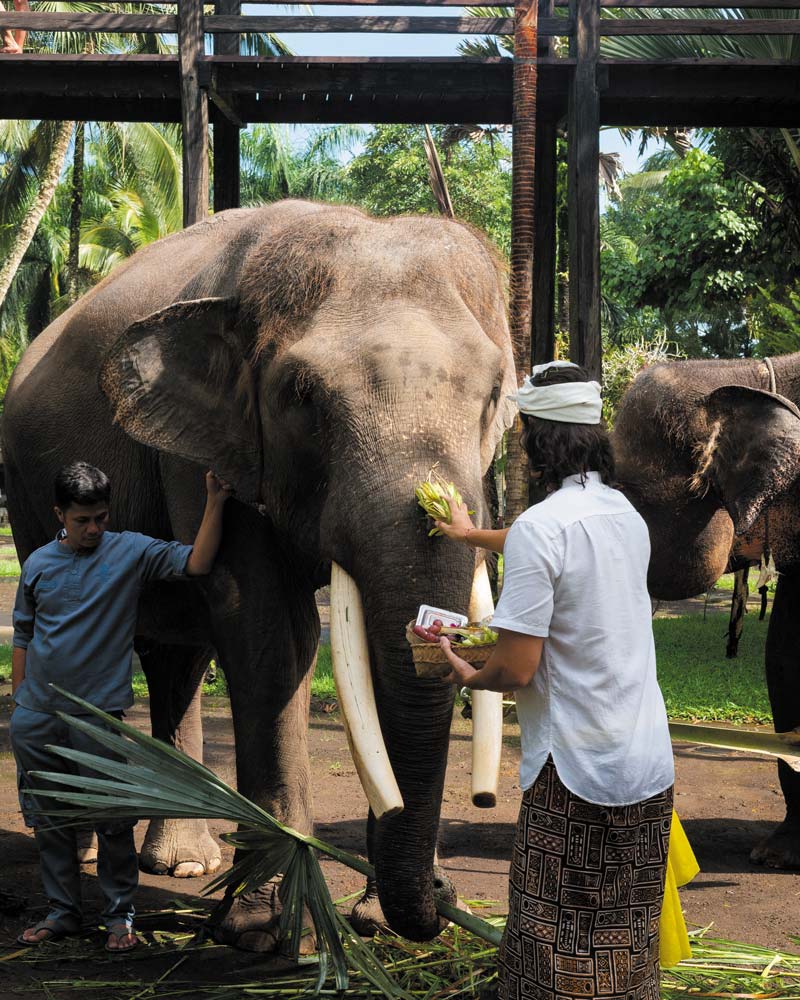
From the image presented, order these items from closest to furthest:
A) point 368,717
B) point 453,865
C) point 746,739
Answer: point 368,717 → point 746,739 → point 453,865

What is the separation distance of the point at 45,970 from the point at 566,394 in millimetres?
2600

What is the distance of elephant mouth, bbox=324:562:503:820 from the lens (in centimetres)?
318

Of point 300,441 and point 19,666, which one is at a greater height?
point 300,441

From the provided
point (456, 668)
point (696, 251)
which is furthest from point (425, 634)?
point (696, 251)

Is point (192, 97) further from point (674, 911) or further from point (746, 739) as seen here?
point (674, 911)

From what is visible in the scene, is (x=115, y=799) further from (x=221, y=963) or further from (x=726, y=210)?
(x=726, y=210)

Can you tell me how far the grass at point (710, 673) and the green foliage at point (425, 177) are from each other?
20861 mm

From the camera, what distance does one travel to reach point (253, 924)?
13.7 feet

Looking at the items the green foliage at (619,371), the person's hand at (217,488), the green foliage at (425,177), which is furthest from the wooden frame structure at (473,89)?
the green foliage at (425,177)

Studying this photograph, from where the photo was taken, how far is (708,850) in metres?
5.75

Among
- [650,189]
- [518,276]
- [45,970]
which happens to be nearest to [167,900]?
[45,970]

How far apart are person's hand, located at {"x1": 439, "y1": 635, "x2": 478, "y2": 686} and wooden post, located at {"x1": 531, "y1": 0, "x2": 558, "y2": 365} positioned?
7008 millimetres

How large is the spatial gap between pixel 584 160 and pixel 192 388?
Result: 5423mm

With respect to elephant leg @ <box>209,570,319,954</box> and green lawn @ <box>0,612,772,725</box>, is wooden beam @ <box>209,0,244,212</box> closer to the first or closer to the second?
green lawn @ <box>0,612,772,725</box>
